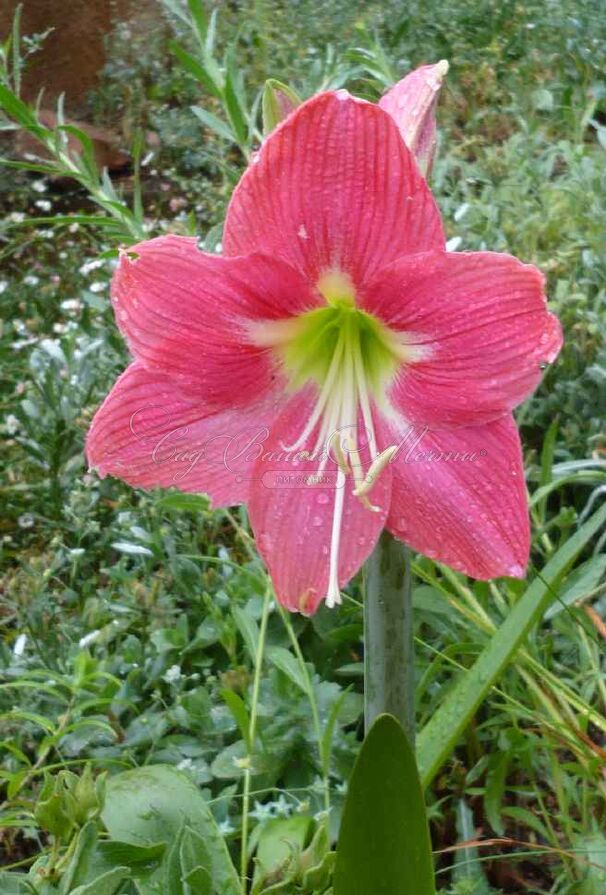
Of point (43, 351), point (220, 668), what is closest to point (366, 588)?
point (220, 668)

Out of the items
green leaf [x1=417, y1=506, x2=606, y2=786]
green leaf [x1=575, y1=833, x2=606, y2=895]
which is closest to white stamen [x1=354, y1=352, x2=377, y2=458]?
green leaf [x1=417, y1=506, x2=606, y2=786]

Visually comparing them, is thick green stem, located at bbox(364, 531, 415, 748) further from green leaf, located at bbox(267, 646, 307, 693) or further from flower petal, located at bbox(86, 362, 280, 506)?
green leaf, located at bbox(267, 646, 307, 693)

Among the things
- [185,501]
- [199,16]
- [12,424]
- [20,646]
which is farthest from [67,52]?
[185,501]

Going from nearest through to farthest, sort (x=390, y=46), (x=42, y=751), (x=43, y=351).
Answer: (x=42, y=751), (x=43, y=351), (x=390, y=46)

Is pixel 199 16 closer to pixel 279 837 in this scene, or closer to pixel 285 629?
pixel 285 629

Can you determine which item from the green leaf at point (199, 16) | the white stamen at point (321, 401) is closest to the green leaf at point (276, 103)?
the white stamen at point (321, 401)

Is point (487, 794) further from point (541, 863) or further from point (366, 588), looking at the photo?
point (366, 588)
